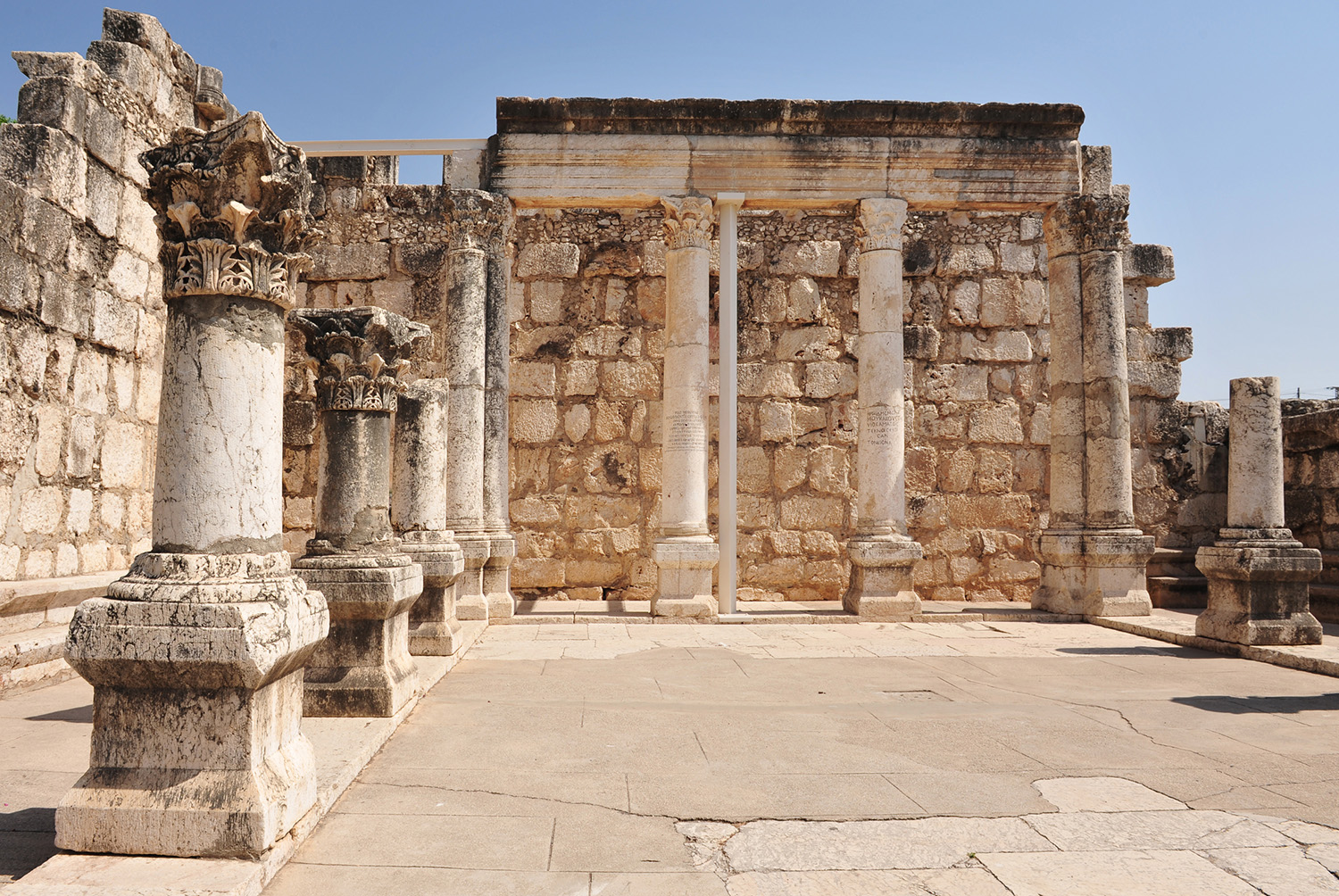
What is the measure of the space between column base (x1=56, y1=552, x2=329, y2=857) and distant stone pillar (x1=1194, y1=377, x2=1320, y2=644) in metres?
7.90

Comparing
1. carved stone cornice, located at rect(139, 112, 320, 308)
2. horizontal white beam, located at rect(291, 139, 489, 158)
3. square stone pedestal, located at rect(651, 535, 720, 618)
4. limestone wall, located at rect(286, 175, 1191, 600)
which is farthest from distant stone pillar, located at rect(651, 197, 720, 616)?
carved stone cornice, located at rect(139, 112, 320, 308)

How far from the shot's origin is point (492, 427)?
33.7 ft

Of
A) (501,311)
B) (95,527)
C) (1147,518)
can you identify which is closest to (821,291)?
(501,311)

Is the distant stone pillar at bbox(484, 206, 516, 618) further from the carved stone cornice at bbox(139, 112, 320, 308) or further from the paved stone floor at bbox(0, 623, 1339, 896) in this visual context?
the carved stone cornice at bbox(139, 112, 320, 308)

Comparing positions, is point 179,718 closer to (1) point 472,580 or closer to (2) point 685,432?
(1) point 472,580

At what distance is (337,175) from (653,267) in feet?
13.9

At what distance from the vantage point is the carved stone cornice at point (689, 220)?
10.3 metres

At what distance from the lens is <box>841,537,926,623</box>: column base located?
10023mm

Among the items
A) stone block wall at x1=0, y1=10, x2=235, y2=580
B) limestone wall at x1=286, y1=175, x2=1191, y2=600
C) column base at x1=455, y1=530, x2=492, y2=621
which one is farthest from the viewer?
limestone wall at x1=286, y1=175, x2=1191, y2=600

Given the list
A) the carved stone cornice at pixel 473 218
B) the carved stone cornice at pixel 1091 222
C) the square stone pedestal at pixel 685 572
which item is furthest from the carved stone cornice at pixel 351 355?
the carved stone cornice at pixel 1091 222

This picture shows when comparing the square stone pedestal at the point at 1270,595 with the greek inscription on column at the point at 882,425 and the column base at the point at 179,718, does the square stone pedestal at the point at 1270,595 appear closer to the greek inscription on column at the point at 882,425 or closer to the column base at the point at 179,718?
the greek inscription on column at the point at 882,425

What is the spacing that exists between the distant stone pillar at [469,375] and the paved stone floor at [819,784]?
2485mm

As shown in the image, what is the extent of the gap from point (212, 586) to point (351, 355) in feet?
8.88

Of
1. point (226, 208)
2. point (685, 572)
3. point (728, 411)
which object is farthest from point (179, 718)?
point (728, 411)
